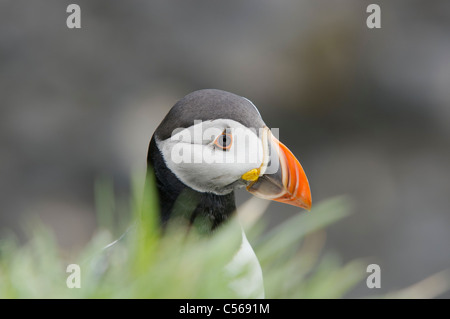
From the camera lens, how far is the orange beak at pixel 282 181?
2605 mm

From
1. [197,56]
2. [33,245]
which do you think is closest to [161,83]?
[197,56]

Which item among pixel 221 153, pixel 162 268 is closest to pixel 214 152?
pixel 221 153

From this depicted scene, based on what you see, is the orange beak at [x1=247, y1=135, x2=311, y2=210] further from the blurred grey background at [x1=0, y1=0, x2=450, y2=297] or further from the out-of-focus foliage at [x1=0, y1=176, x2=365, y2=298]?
the blurred grey background at [x1=0, y1=0, x2=450, y2=297]

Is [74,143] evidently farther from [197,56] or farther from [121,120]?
[197,56]

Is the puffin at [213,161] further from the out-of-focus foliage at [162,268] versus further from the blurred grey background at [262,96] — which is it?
the blurred grey background at [262,96]

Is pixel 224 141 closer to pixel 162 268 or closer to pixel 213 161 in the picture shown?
pixel 213 161

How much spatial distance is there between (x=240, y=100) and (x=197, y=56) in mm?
4601

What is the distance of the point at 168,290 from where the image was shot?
144 cm

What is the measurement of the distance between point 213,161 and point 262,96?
4.69 meters

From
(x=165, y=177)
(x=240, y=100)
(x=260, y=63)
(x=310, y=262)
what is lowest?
(x=310, y=262)

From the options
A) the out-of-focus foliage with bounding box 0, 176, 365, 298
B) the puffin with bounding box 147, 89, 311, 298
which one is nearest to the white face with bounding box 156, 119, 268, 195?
the puffin with bounding box 147, 89, 311, 298

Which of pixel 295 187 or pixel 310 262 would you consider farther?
pixel 295 187

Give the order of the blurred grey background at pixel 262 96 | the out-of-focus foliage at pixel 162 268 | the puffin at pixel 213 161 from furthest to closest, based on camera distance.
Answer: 1. the blurred grey background at pixel 262 96
2. the puffin at pixel 213 161
3. the out-of-focus foliage at pixel 162 268

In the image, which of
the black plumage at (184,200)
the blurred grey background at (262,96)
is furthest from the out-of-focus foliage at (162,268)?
the blurred grey background at (262,96)
